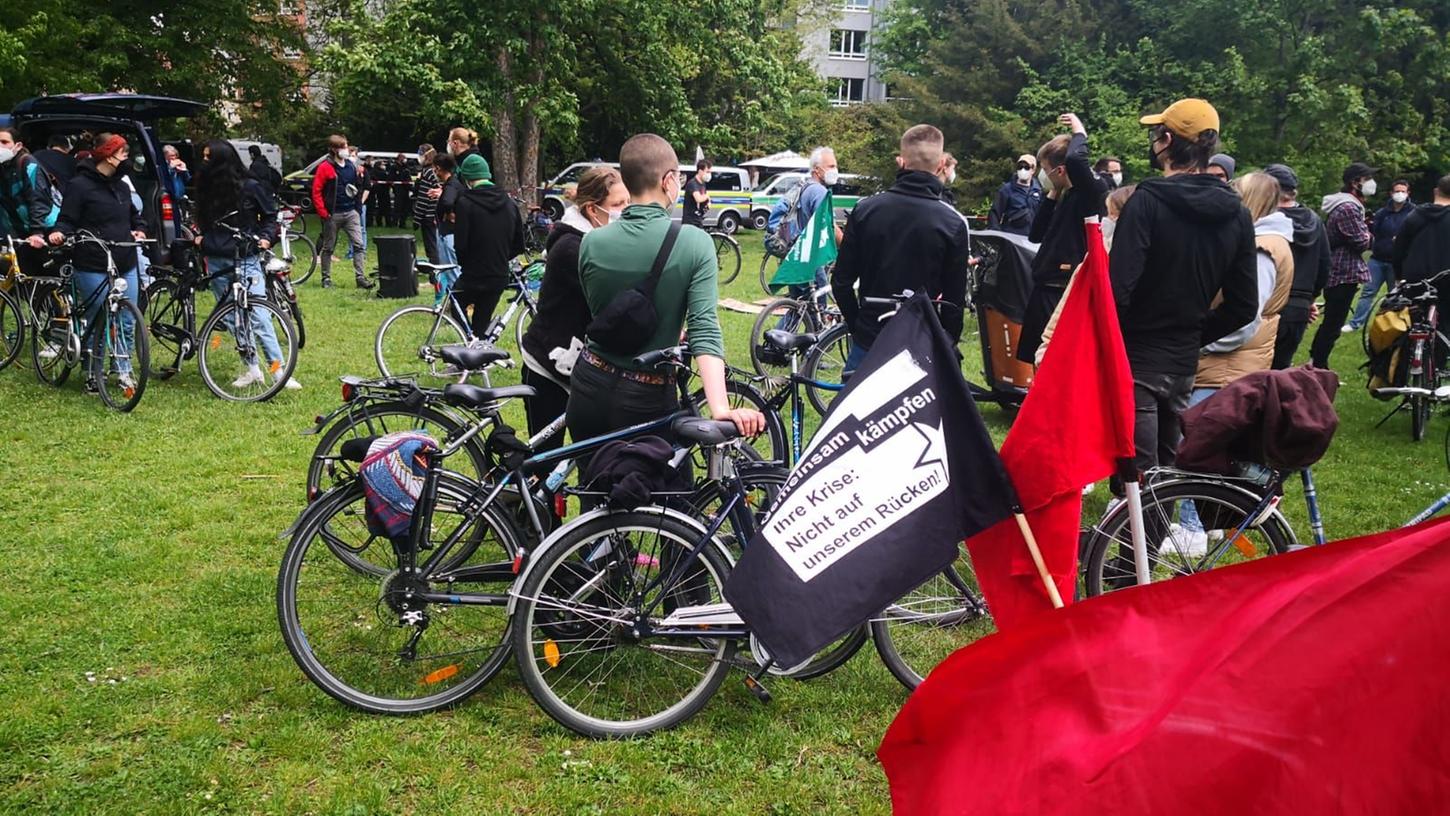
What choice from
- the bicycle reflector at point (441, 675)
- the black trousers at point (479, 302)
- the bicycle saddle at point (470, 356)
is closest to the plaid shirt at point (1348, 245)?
the black trousers at point (479, 302)

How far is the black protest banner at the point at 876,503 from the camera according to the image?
7.64 feet

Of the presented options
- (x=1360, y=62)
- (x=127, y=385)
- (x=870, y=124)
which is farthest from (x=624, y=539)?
(x=870, y=124)

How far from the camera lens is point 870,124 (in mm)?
40438

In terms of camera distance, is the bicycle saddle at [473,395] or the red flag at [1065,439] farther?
the bicycle saddle at [473,395]

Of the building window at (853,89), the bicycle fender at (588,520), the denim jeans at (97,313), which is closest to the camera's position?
the bicycle fender at (588,520)

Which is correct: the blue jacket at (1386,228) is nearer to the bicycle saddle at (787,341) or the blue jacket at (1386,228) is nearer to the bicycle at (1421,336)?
the bicycle at (1421,336)

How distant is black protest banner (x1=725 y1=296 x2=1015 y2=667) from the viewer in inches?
91.7

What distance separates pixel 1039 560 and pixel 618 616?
178 cm

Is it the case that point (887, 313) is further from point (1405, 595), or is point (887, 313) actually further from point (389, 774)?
point (1405, 595)

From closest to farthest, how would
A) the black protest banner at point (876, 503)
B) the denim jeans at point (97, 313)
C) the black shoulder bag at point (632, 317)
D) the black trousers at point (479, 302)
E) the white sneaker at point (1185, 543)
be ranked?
the black protest banner at point (876, 503)
the black shoulder bag at point (632, 317)
the white sneaker at point (1185, 543)
the denim jeans at point (97, 313)
the black trousers at point (479, 302)

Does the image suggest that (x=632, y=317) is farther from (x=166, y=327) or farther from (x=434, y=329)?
(x=166, y=327)

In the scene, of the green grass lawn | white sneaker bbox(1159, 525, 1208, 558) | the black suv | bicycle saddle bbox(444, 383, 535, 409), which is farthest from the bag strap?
the black suv

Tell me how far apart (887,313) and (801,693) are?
2385mm

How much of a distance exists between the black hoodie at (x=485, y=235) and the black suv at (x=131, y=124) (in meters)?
4.22
